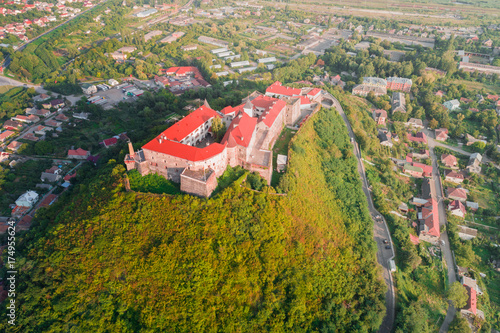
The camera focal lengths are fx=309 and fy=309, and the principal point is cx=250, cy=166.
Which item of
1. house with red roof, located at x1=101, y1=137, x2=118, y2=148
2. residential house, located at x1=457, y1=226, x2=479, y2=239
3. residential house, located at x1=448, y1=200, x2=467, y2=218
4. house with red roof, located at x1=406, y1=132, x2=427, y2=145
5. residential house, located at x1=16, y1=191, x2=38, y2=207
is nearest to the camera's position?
residential house, located at x1=457, y1=226, x2=479, y2=239

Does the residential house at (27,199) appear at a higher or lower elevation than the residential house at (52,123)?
higher

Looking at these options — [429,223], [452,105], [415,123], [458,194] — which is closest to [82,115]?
[429,223]

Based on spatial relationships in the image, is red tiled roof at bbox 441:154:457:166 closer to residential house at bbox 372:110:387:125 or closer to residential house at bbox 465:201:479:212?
residential house at bbox 465:201:479:212

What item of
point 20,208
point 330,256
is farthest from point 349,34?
point 20,208

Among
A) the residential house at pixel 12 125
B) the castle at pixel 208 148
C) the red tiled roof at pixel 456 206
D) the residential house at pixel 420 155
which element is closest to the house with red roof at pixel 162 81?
the residential house at pixel 12 125

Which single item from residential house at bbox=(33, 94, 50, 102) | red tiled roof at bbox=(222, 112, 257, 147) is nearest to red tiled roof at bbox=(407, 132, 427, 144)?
red tiled roof at bbox=(222, 112, 257, 147)

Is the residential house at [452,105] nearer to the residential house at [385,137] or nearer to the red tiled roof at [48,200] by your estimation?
the residential house at [385,137]
